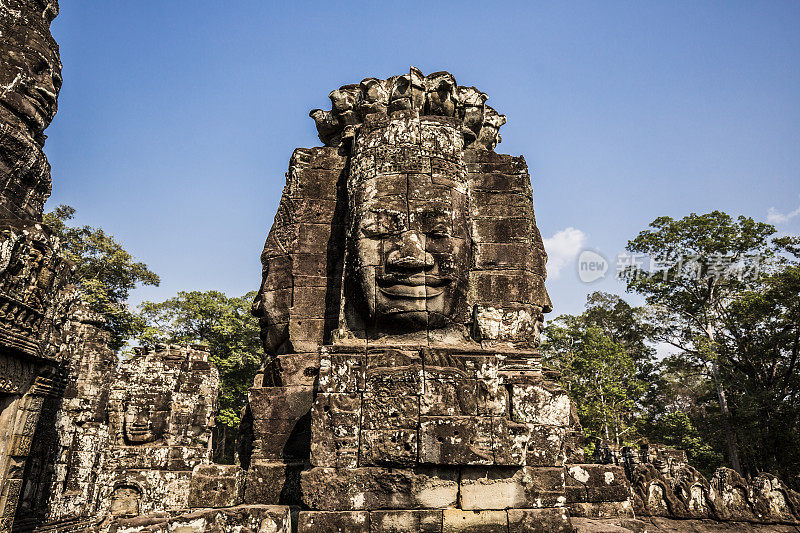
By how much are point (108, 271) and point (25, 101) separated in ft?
70.6

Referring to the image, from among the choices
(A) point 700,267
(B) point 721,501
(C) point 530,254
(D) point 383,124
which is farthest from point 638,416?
(D) point 383,124

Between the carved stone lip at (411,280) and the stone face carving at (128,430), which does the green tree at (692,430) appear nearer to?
the stone face carving at (128,430)

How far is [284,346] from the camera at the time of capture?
5516mm

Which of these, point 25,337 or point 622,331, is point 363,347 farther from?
point 622,331

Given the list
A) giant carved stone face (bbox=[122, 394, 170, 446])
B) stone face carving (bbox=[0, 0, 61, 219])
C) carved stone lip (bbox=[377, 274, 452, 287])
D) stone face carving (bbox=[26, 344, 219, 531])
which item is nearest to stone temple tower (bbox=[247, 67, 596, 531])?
carved stone lip (bbox=[377, 274, 452, 287])

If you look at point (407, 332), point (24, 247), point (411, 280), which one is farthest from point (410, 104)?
point (24, 247)

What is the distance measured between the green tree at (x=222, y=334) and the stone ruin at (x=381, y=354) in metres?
19.1

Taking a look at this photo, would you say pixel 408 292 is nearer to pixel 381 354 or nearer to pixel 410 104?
pixel 381 354

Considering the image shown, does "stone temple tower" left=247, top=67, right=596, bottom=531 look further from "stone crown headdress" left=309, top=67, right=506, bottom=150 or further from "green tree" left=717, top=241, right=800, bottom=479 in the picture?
"green tree" left=717, top=241, right=800, bottom=479

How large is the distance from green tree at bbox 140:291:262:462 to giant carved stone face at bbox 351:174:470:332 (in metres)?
23.2

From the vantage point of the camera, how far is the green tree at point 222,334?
26391 millimetres

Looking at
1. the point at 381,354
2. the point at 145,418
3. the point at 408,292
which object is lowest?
the point at 145,418

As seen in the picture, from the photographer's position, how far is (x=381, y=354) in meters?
4.15

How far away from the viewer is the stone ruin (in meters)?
3.74
